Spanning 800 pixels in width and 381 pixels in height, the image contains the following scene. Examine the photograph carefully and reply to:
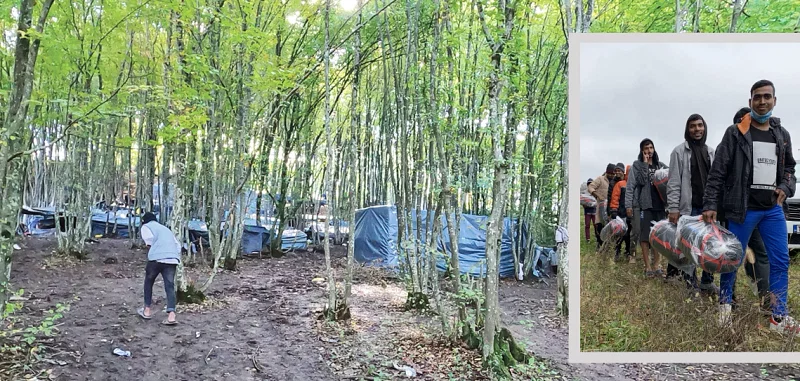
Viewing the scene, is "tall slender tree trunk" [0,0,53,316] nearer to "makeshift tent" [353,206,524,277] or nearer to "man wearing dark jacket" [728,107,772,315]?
"makeshift tent" [353,206,524,277]

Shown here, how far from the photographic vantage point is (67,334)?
8.15 ft

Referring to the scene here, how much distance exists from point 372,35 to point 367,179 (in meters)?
3.57

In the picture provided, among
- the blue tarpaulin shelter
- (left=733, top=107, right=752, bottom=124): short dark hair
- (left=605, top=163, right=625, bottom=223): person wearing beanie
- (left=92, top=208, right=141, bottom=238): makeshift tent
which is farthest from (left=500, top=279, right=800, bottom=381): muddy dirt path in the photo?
(left=92, top=208, right=141, bottom=238): makeshift tent

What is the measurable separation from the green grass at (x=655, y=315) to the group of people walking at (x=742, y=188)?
4cm

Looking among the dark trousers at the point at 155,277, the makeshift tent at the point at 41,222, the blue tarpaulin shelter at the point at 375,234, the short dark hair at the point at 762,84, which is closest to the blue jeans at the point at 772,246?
the short dark hair at the point at 762,84

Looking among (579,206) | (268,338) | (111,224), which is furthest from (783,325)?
(111,224)

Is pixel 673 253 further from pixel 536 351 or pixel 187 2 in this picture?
pixel 187 2

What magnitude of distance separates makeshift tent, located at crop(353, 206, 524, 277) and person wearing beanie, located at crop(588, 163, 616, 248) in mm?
1578

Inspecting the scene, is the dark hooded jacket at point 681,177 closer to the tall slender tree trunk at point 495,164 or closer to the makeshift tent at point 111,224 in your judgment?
the tall slender tree trunk at point 495,164

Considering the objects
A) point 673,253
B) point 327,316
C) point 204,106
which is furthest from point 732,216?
point 204,106

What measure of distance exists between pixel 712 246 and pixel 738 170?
32 cm

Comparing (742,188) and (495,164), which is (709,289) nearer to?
(742,188)

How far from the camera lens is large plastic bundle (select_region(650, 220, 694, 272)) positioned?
1.79 meters

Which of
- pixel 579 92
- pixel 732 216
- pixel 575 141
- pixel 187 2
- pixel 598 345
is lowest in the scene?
pixel 598 345
